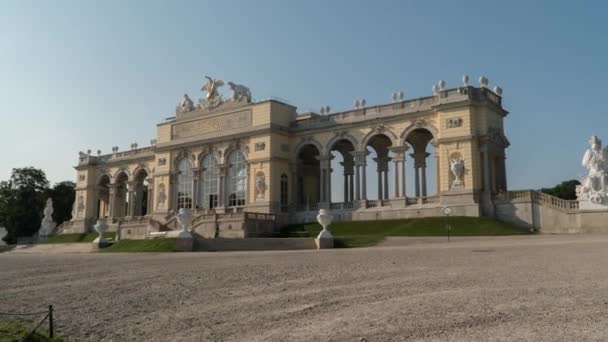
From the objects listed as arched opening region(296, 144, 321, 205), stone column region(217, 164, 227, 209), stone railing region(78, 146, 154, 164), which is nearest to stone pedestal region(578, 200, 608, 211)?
arched opening region(296, 144, 321, 205)

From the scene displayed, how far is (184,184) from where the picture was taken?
61594mm

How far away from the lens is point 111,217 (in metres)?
71.1

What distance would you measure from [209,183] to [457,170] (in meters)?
26.3

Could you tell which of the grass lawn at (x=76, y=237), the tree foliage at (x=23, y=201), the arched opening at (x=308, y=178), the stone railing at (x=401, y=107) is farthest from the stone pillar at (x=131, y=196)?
the stone railing at (x=401, y=107)

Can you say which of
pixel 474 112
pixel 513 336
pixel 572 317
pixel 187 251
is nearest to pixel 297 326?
pixel 513 336

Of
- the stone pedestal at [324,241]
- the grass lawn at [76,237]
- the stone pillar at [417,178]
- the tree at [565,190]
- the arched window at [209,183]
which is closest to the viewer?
the stone pedestal at [324,241]

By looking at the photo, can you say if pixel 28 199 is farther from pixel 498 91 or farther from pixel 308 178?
pixel 498 91

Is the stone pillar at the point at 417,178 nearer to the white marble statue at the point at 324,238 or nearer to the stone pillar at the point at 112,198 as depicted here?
the white marble statue at the point at 324,238

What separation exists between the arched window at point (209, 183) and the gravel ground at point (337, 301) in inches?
1628

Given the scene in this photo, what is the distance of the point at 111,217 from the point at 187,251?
42.2 m

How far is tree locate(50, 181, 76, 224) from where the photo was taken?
87.4 meters

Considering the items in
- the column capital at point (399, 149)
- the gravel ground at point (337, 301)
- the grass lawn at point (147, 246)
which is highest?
the column capital at point (399, 149)

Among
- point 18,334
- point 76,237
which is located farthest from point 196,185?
point 18,334

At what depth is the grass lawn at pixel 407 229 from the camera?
35062 mm
